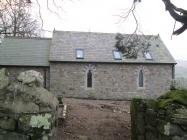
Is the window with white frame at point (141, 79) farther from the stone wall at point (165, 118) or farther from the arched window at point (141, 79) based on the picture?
the stone wall at point (165, 118)

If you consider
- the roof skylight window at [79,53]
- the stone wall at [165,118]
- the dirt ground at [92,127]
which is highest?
the roof skylight window at [79,53]

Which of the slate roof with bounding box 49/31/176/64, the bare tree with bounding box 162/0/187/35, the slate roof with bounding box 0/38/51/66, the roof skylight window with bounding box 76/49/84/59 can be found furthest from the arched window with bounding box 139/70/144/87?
the bare tree with bounding box 162/0/187/35

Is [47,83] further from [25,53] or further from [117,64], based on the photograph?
[117,64]

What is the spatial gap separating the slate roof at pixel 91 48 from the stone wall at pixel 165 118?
26.4 meters

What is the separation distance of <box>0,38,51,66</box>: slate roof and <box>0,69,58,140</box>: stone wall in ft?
92.9

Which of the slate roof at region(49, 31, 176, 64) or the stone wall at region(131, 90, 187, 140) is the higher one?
the slate roof at region(49, 31, 176, 64)

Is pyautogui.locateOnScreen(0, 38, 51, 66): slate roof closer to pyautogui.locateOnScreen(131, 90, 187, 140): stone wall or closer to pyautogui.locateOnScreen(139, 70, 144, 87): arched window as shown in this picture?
pyautogui.locateOnScreen(139, 70, 144, 87): arched window

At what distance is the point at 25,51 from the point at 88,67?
6659 mm

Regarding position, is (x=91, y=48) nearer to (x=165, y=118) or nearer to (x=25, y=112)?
(x=165, y=118)

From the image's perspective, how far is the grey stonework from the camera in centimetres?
3350

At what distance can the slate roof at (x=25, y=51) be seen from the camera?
33906 mm

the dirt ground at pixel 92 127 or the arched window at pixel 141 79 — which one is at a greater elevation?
the arched window at pixel 141 79

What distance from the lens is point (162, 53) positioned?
3659cm

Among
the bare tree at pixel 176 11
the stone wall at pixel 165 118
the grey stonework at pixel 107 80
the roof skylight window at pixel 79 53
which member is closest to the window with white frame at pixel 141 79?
the grey stonework at pixel 107 80
